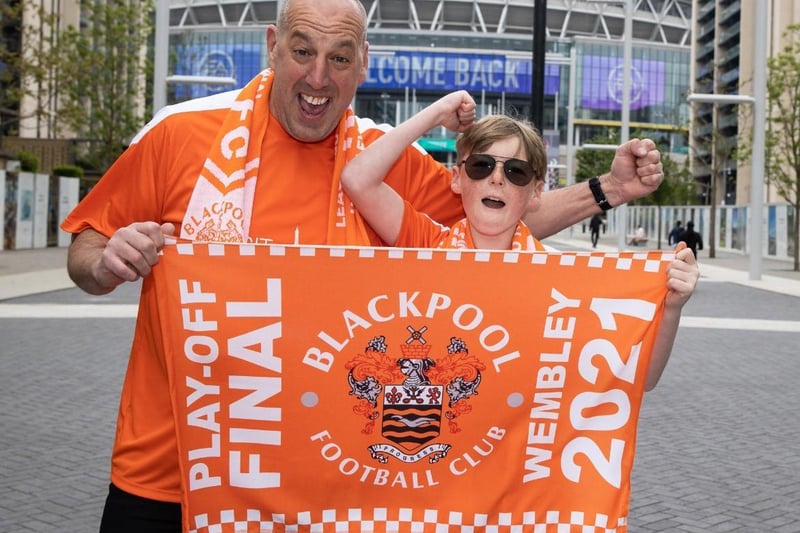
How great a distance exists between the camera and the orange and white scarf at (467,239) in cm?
318

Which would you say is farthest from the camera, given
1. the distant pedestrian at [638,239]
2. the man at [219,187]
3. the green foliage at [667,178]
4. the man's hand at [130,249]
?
the distant pedestrian at [638,239]

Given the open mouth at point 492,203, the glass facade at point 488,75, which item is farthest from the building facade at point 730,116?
the open mouth at point 492,203

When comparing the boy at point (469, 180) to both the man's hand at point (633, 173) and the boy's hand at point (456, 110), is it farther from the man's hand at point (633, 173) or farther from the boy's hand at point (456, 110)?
the man's hand at point (633, 173)

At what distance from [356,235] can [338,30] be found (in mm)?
556

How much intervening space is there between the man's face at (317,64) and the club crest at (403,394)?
2.10ft

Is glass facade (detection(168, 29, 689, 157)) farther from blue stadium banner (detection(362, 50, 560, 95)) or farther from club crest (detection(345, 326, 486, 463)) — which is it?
club crest (detection(345, 326, 486, 463))

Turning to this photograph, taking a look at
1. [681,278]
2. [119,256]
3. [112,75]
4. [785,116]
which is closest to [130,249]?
[119,256]

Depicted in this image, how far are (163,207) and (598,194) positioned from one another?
133cm

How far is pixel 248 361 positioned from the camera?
2.90m

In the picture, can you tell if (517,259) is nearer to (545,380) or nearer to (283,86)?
(545,380)


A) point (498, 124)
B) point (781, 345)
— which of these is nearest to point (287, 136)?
point (498, 124)

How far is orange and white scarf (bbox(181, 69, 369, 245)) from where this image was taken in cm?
299

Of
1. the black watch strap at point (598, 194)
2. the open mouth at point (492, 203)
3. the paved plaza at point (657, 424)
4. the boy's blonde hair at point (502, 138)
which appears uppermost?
the boy's blonde hair at point (502, 138)

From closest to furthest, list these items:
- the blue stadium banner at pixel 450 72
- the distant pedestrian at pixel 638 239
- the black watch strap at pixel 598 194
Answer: the black watch strap at pixel 598 194 → the distant pedestrian at pixel 638 239 → the blue stadium banner at pixel 450 72
